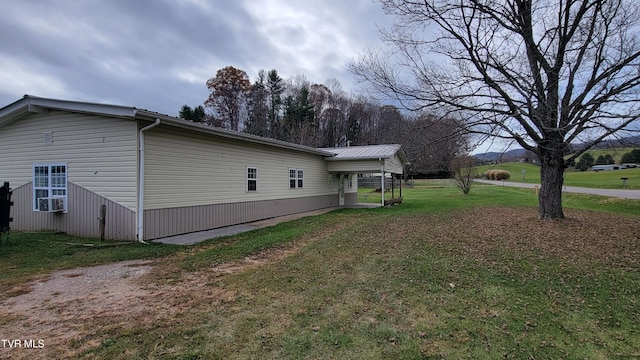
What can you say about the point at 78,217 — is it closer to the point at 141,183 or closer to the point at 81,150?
the point at 81,150

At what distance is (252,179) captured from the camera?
1212 centimetres

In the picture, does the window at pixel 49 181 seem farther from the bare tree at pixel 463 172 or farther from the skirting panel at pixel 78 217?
the bare tree at pixel 463 172

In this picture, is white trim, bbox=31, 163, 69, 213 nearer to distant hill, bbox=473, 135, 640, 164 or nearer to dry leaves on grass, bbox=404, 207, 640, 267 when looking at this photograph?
dry leaves on grass, bbox=404, 207, 640, 267

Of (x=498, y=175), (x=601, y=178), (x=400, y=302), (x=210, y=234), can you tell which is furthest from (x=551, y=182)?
(x=498, y=175)

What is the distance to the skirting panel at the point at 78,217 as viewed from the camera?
8.16 meters

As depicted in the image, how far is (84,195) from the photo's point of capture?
8.73 m

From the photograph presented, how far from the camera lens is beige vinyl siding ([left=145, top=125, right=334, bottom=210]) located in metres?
8.42

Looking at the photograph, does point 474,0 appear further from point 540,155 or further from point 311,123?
point 311,123

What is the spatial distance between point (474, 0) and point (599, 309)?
7459 millimetres

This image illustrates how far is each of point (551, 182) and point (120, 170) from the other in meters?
12.0

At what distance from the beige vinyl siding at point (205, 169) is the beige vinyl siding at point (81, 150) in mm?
514

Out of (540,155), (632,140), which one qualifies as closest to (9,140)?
(540,155)

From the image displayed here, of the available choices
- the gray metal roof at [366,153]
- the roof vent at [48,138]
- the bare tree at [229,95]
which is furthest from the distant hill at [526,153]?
the bare tree at [229,95]

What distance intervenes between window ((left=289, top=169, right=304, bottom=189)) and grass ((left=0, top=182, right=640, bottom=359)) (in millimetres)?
7231
